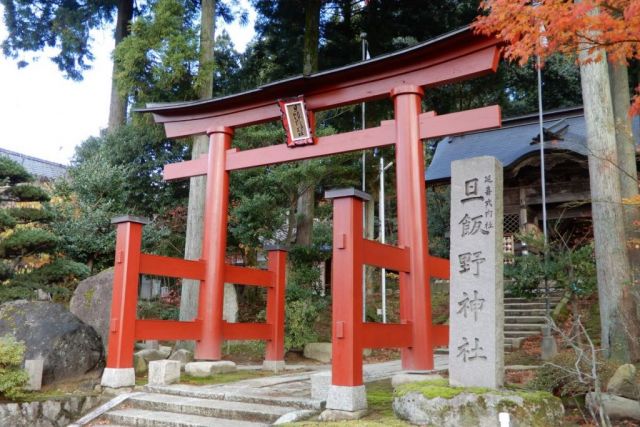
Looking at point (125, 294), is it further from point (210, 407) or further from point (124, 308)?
point (210, 407)

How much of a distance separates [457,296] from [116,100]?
16.1 metres

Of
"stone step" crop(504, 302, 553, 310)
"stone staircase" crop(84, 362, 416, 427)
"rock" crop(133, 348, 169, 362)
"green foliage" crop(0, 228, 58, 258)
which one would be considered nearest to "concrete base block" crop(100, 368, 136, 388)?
"stone staircase" crop(84, 362, 416, 427)

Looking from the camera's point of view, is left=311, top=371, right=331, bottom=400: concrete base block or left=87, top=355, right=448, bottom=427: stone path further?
left=311, top=371, right=331, bottom=400: concrete base block

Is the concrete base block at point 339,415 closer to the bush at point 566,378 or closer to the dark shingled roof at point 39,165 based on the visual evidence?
the bush at point 566,378

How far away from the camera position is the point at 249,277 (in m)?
8.56

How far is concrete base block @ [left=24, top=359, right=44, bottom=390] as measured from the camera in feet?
20.4

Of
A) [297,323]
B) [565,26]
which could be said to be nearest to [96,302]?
[297,323]

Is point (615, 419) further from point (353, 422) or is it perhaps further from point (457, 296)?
point (353, 422)

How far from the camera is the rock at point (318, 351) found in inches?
429

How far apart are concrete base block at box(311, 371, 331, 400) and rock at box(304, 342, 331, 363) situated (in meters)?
5.32

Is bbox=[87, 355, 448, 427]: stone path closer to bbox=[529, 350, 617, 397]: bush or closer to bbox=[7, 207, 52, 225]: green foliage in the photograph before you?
bbox=[529, 350, 617, 397]: bush

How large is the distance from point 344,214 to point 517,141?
1322 centimetres

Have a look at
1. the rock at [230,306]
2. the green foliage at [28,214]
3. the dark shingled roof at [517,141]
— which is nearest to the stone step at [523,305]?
the dark shingled roof at [517,141]

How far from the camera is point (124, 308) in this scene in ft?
22.1
